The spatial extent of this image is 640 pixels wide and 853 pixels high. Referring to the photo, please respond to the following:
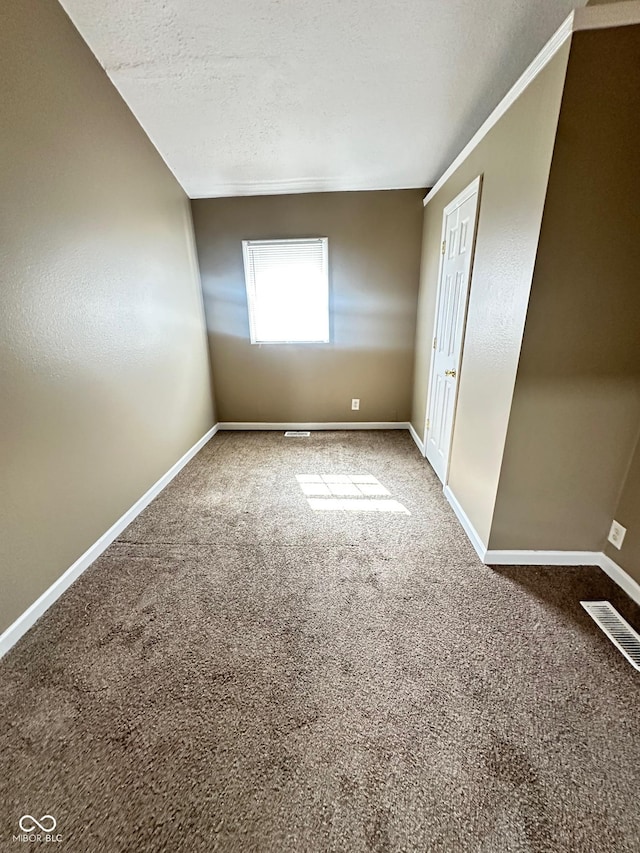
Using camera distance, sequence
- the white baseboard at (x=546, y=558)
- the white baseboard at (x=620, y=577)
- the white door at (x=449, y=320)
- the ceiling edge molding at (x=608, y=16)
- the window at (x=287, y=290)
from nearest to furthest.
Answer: the ceiling edge molding at (x=608, y=16) < the white baseboard at (x=620, y=577) < the white baseboard at (x=546, y=558) < the white door at (x=449, y=320) < the window at (x=287, y=290)

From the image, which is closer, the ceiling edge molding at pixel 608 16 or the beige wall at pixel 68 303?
the ceiling edge molding at pixel 608 16

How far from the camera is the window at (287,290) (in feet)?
11.3

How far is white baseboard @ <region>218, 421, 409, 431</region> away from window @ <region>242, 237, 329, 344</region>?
958 mm

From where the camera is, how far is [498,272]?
1.78 meters

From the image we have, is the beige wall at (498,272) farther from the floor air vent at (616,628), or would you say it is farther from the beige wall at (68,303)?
the beige wall at (68,303)

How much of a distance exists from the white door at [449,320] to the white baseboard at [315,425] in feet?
2.70

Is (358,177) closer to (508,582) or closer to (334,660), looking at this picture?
(508,582)

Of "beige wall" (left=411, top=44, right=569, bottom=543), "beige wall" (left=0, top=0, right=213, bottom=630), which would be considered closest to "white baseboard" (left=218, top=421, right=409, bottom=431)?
"beige wall" (left=0, top=0, right=213, bottom=630)

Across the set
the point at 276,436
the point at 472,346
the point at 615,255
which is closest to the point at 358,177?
the point at 472,346

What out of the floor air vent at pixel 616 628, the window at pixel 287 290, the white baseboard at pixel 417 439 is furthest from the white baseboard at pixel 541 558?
the window at pixel 287 290

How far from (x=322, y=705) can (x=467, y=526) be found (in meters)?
1.37

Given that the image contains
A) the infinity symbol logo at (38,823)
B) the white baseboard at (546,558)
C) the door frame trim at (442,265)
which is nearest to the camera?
the infinity symbol logo at (38,823)

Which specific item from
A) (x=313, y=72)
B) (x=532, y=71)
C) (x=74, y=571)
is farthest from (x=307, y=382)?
(x=532, y=71)

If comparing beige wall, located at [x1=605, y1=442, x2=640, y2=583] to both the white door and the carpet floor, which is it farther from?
the white door
